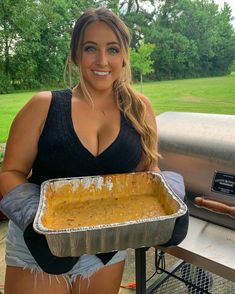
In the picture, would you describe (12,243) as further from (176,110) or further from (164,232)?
(176,110)

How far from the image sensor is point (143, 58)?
1734 millimetres

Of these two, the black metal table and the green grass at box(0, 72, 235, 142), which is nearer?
the black metal table

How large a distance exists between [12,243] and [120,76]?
718 mm

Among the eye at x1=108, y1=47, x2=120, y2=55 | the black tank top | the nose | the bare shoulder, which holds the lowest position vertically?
the black tank top

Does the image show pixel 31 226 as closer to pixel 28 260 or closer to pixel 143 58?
pixel 28 260

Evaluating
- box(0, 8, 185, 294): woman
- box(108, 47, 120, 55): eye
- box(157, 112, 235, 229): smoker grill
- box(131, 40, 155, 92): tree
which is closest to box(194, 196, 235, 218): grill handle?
box(157, 112, 235, 229): smoker grill

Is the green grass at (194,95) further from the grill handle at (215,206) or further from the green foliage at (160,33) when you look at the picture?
the grill handle at (215,206)

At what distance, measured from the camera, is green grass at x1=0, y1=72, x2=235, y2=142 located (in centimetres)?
168

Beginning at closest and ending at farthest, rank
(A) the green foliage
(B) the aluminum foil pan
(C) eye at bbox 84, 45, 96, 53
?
(B) the aluminum foil pan
(C) eye at bbox 84, 45, 96, 53
(A) the green foliage

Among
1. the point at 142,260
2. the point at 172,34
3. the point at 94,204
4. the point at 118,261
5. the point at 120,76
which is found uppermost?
the point at 172,34

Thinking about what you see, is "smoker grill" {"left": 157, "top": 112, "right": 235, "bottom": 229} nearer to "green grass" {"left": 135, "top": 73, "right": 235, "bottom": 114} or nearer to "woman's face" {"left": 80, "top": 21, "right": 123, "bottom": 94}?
"green grass" {"left": 135, "top": 73, "right": 235, "bottom": 114}

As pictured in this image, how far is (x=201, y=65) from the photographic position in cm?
173

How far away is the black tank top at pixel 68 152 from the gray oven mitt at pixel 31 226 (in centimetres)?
14

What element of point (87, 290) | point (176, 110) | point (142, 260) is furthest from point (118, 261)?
point (176, 110)
